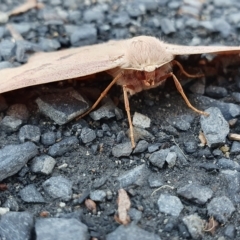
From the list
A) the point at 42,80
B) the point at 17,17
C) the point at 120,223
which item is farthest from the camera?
the point at 17,17

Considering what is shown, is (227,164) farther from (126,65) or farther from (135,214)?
(126,65)

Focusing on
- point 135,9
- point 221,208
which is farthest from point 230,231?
point 135,9

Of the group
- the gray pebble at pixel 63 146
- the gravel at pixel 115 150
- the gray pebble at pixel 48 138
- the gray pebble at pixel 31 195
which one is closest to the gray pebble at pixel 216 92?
the gravel at pixel 115 150

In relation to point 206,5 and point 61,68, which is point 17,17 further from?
point 206,5

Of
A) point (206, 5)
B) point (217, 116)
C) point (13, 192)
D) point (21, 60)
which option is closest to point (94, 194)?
point (13, 192)

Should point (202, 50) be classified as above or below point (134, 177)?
above

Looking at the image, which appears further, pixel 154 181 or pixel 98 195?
pixel 154 181

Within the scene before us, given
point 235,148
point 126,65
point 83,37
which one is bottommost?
point 235,148
